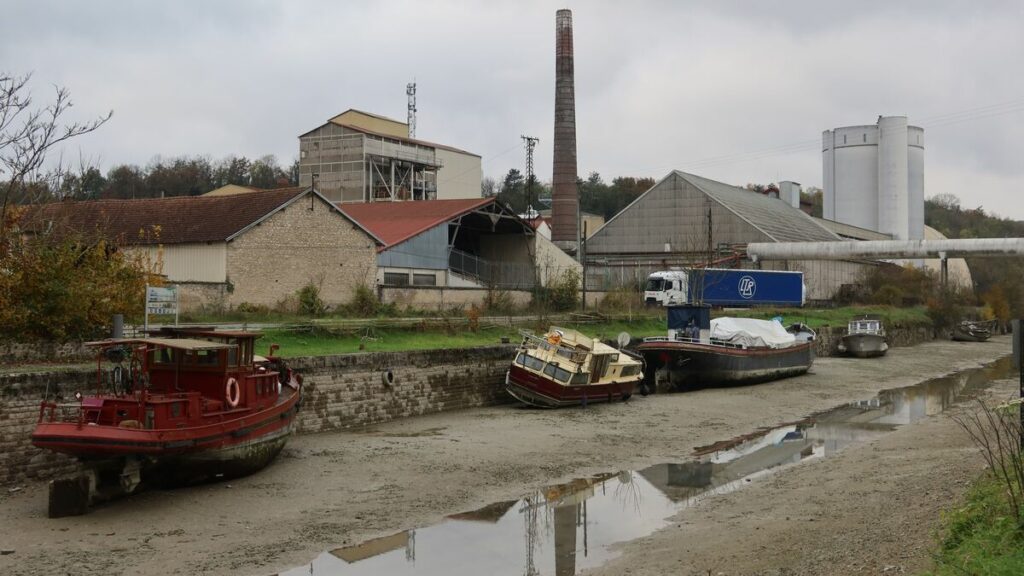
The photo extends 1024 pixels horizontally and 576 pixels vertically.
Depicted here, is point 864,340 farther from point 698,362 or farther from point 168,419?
point 168,419

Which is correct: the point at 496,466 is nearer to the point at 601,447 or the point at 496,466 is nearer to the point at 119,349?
the point at 601,447

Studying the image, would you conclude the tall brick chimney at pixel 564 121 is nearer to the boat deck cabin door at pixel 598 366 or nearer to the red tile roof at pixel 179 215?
the red tile roof at pixel 179 215

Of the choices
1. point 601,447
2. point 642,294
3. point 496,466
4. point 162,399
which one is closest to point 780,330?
point 642,294

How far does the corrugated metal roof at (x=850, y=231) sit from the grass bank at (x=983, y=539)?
64.8m

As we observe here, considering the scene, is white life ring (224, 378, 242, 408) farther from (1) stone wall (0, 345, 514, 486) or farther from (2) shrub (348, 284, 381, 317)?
(2) shrub (348, 284, 381, 317)

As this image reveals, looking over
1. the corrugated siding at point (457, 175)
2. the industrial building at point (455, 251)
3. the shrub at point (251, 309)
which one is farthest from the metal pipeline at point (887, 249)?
the shrub at point (251, 309)

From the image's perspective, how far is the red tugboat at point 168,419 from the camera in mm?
15023

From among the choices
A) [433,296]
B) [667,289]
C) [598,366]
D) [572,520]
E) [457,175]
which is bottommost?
[572,520]

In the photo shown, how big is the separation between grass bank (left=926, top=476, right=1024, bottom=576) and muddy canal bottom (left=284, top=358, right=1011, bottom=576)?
472 cm

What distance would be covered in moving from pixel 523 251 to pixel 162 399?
34.5 meters

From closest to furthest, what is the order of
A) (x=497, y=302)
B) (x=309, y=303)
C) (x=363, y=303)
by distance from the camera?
1. (x=309, y=303)
2. (x=363, y=303)
3. (x=497, y=302)

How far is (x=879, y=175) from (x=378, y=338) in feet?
219

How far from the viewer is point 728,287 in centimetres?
5419

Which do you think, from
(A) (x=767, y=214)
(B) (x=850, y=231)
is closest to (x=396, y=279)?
(A) (x=767, y=214)
